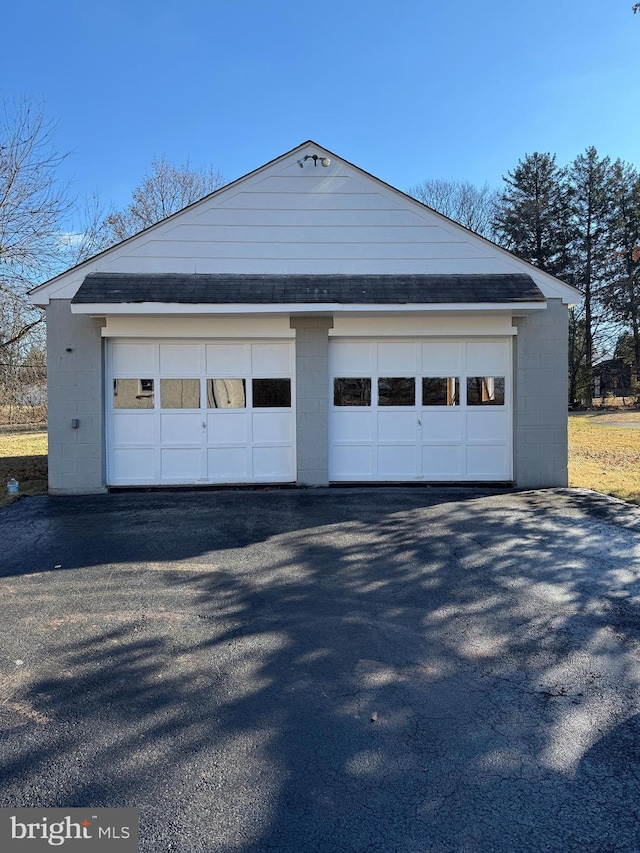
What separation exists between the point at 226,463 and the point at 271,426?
1022 mm

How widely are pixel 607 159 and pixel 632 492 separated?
35705mm

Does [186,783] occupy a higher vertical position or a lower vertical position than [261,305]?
lower

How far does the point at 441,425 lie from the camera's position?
9.37 metres

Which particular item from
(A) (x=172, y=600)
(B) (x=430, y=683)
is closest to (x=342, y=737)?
(B) (x=430, y=683)

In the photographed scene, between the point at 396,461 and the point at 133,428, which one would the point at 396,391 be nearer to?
the point at 396,461

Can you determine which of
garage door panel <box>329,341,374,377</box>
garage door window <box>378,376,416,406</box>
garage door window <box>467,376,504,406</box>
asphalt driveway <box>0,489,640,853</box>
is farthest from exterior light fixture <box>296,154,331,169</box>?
asphalt driveway <box>0,489,640,853</box>

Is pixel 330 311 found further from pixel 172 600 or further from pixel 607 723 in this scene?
pixel 607 723

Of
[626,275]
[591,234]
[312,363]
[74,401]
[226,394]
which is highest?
[591,234]

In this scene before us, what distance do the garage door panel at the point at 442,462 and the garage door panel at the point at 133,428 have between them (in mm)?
4804

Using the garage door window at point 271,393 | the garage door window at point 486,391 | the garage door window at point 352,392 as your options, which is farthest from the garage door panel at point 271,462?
the garage door window at point 486,391

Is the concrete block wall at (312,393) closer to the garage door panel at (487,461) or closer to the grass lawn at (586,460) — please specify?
the garage door panel at (487,461)

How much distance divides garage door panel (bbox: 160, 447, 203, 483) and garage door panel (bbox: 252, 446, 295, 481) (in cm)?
99

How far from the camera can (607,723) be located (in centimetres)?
274

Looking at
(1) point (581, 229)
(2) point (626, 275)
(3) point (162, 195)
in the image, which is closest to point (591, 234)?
(1) point (581, 229)
